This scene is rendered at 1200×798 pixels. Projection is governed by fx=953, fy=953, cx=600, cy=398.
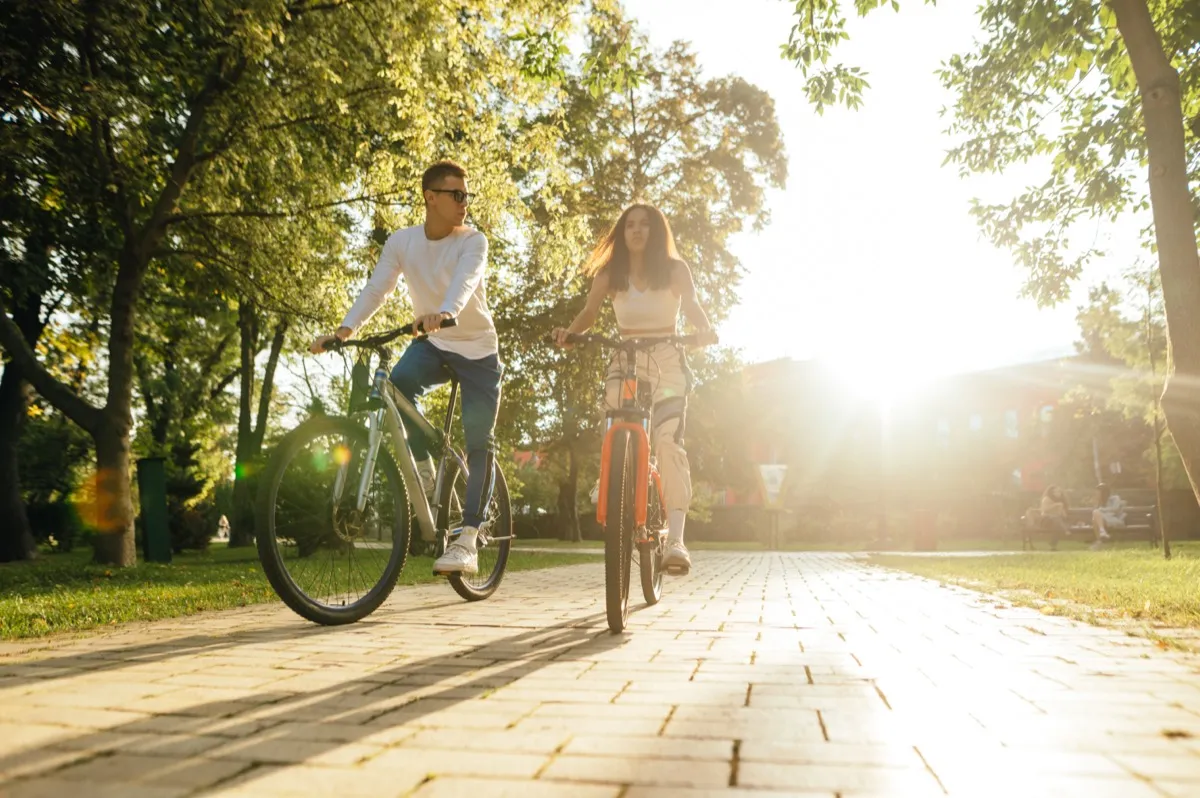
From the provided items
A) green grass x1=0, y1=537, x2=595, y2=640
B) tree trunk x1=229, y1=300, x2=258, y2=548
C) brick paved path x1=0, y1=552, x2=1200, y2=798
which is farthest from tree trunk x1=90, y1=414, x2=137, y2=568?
tree trunk x1=229, y1=300, x2=258, y2=548

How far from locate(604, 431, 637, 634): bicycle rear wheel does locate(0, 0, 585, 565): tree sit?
22.8 ft

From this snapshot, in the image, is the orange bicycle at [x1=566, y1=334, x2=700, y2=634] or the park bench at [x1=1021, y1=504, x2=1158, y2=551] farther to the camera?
the park bench at [x1=1021, y1=504, x2=1158, y2=551]

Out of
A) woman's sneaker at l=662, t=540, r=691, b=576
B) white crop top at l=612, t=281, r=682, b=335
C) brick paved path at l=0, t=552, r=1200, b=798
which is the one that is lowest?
brick paved path at l=0, t=552, r=1200, b=798

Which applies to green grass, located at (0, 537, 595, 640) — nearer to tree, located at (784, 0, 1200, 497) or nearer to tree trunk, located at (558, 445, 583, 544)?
tree, located at (784, 0, 1200, 497)

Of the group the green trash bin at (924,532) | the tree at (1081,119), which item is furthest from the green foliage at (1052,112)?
the green trash bin at (924,532)

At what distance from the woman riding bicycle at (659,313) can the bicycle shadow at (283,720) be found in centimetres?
194

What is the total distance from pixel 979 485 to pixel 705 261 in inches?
1312

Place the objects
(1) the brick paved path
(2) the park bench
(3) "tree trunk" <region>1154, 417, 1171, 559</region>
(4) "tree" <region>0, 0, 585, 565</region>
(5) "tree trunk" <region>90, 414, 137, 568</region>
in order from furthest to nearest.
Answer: (2) the park bench, (3) "tree trunk" <region>1154, 417, 1171, 559</region>, (5) "tree trunk" <region>90, 414, 137, 568</region>, (4) "tree" <region>0, 0, 585, 565</region>, (1) the brick paved path

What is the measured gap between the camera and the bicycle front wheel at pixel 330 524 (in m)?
4.26

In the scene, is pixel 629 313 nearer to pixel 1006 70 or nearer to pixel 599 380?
pixel 1006 70

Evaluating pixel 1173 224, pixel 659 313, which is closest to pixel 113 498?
pixel 659 313

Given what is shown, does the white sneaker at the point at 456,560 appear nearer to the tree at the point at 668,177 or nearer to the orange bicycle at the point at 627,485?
the orange bicycle at the point at 627,485

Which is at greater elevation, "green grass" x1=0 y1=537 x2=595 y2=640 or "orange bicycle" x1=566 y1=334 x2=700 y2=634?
"orange bicycle" x1=566 y1=334 x2=700 y2=634

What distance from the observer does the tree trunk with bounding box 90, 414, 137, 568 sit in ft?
39.1
